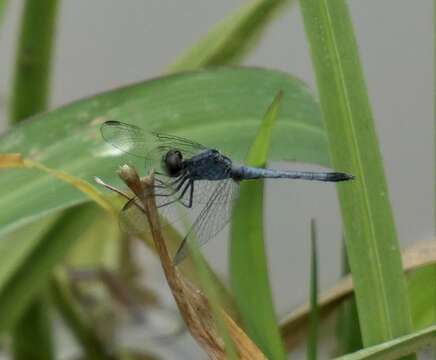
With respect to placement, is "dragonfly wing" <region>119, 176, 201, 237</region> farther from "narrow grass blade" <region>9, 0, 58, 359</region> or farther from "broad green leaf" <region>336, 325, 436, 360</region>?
"narrow grass blade" <region>9, 0, 58, 359</region>

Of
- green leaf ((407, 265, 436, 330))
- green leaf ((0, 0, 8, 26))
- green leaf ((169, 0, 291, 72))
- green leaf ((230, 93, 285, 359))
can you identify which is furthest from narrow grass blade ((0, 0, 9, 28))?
green leaf ((407, 265, 436, 330))

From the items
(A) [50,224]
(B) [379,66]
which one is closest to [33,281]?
(A) [50,224]

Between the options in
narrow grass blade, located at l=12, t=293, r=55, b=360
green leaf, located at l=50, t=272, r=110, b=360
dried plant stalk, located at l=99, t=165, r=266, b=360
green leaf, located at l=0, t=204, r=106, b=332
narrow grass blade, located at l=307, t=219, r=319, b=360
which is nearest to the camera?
dried plant stalk, located at l=99, t=165, r=266, b=360

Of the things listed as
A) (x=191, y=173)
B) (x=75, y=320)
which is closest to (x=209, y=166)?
(x=191, y=173)

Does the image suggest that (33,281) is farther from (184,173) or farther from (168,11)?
(168,11)

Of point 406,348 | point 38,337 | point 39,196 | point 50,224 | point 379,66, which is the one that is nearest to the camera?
point 406,348

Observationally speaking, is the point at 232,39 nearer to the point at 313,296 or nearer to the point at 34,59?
the point at 34,59
